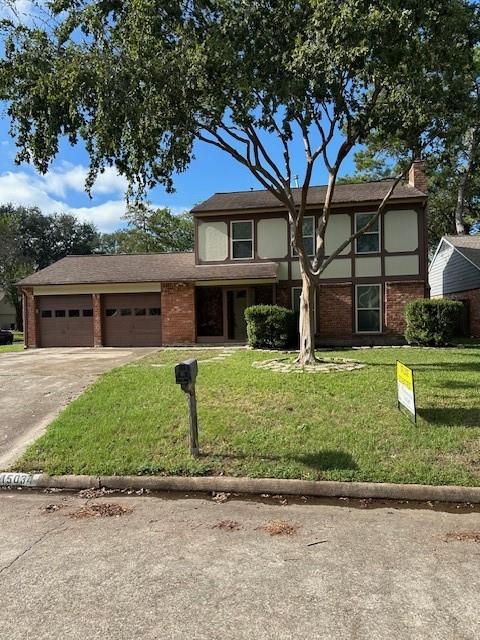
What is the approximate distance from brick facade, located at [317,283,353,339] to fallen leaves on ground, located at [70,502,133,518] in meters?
13.9

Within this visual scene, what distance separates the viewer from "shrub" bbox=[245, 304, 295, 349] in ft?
50.1

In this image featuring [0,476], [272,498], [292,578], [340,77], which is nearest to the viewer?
[292,578]

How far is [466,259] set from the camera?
2170cm

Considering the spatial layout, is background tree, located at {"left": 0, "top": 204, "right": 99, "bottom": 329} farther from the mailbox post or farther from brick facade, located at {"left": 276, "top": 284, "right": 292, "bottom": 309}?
the mailbox post

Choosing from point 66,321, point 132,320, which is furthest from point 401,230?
point 66,321

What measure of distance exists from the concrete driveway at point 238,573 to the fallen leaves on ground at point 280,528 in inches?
1.9

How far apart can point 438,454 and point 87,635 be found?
4.27 meters

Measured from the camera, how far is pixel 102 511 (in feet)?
15.3

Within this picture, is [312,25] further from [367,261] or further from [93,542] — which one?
[367,261]

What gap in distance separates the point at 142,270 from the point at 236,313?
422 centimetres

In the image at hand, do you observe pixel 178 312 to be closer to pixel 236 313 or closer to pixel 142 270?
pixel 236 313

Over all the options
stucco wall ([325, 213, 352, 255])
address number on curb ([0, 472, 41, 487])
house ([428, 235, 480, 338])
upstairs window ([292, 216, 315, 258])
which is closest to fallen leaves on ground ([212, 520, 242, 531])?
address number on curb ([0, 472, 41, 487])

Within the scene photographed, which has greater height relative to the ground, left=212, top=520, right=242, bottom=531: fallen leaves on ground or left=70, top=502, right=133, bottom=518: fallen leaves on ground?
left=212, top=520, right=242, bottom=531: fallen leaves on ground

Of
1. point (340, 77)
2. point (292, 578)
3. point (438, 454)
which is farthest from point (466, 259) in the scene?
point (292, 578)
